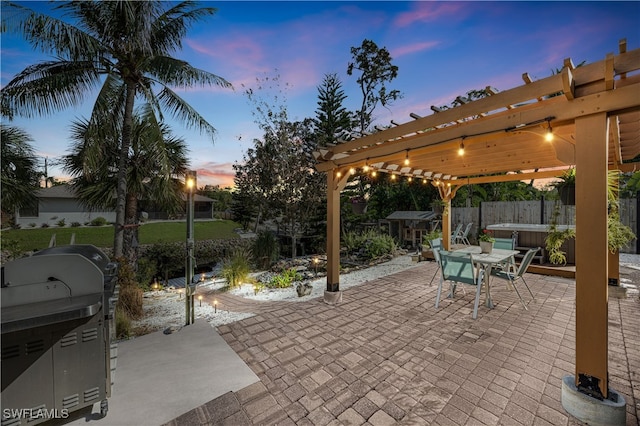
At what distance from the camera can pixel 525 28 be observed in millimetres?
4742

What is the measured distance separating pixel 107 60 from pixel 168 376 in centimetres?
641

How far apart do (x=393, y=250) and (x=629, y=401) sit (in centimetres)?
675

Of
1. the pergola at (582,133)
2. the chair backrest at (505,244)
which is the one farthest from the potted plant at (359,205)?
the pergola at (582,133)

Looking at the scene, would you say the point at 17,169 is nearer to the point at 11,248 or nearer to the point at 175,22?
the point at 11,248

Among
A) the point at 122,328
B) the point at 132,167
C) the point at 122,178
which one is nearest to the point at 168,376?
the point at 122,328

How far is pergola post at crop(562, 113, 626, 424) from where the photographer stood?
5.81 ft

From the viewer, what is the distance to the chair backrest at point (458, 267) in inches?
144

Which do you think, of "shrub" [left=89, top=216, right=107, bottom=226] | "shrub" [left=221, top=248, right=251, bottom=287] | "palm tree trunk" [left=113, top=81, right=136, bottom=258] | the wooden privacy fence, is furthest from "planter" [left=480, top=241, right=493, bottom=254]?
"shrub" [left=89, top=216, right=107, bottom=226]

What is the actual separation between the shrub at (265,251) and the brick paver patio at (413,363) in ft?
12.8

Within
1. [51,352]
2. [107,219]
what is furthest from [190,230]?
[107,219]

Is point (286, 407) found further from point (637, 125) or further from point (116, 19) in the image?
point (116, 19)

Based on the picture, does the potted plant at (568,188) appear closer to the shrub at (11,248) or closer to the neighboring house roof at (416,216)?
the neighboring house roof at (416,216)

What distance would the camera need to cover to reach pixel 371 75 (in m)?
13.2

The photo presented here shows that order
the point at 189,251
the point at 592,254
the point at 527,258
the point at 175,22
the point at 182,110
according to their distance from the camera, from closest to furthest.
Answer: the point at 592,254 < the point at 189,251 < the point at 527,258 < the point at 175,22 < the point at 182,110
